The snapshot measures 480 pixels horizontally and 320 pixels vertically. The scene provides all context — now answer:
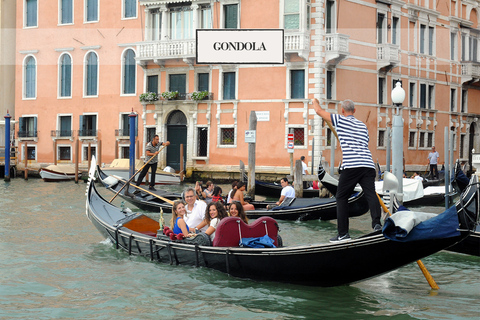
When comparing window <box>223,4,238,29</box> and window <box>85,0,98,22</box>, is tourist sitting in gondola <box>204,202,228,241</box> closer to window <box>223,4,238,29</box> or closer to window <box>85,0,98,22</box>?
window <box>223,4,238,29</box>

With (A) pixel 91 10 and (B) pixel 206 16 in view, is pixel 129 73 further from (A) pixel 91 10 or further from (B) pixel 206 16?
(B) pixel 206 16

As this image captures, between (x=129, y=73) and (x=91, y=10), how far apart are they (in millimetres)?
2352

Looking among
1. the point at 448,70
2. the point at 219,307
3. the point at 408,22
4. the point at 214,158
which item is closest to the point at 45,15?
the point at 214,158

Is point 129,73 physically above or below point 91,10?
below

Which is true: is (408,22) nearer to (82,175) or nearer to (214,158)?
(214,158)

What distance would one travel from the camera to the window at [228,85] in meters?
18.5

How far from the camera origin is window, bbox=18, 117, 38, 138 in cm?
2180

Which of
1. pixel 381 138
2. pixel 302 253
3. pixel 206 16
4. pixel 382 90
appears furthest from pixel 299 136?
pixel 302 253

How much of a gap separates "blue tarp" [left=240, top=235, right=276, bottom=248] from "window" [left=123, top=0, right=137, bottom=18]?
15220 millimetres

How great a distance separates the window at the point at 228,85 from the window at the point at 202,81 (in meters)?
0.60

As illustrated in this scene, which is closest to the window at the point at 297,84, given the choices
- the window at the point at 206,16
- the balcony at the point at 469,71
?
the window at the point at 206,16

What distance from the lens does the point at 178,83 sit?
63.9 feet

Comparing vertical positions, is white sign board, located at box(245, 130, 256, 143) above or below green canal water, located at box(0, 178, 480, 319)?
above

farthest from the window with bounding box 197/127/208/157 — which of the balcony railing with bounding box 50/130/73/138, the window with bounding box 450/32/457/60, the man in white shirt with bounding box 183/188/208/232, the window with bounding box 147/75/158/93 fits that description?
the man in white shirt with bounding box 183/188/208/232
